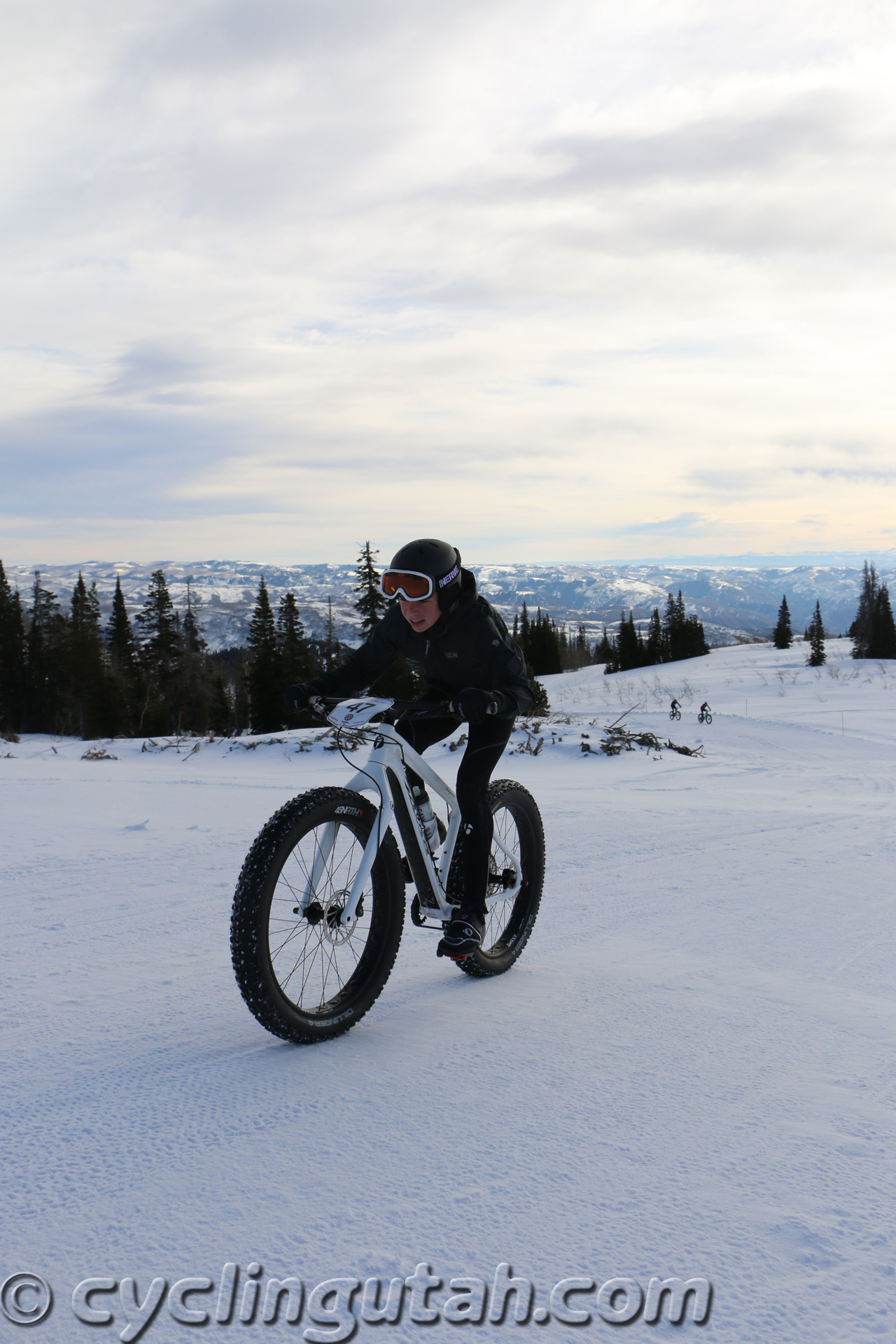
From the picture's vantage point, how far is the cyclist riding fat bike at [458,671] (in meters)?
3.72

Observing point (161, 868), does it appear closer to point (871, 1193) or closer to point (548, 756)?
point (871, 1193)

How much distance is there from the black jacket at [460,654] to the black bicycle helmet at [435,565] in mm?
63

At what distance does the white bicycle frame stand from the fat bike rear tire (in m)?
0.34

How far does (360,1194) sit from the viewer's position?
2123 millimetres

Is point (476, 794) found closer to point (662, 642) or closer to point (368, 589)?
point (368, 589)

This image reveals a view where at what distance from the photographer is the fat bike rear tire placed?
4.21 metres

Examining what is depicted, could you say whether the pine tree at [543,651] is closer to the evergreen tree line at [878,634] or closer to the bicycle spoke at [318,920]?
the evergreen tree line at [878,634]

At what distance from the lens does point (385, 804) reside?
11.4 feet

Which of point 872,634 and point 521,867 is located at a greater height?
point 872,634

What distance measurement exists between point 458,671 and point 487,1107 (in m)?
1.97

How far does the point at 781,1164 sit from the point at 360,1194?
1.18m

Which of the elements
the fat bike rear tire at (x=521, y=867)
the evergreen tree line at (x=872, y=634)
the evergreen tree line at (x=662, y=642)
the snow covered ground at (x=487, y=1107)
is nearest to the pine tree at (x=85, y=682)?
the evergreen tree line at (x=872, y=634)

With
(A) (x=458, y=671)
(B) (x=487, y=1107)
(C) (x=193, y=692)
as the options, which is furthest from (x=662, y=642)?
(B) (x=487, y=1107)

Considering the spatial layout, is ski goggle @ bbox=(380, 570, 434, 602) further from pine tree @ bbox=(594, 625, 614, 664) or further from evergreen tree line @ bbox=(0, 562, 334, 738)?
pine tree @ bbox=(594, 625, 614, 664)
